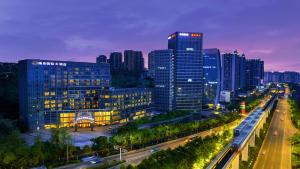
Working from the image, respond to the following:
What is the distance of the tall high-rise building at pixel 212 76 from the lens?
13332 cm

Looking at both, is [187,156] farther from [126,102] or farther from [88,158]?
[126,102]

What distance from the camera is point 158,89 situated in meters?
106

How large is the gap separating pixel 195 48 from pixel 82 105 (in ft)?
165

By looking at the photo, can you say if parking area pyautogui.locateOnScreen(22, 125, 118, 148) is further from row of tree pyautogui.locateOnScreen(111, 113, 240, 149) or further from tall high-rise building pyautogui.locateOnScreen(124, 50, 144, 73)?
tall high-rise building pyautogui.locateOnScreen(124, 50, 144, 73)

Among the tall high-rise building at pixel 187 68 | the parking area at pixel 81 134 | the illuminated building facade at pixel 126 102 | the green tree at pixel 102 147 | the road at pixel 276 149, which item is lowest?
the road at pixel 276 149

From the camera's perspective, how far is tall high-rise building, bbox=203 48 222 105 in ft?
437

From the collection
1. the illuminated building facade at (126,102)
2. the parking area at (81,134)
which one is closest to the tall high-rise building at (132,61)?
the illuminated building facade at (126,102)

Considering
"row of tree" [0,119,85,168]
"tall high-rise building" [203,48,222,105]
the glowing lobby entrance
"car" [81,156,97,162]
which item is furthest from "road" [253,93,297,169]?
the glowing lobby entrance

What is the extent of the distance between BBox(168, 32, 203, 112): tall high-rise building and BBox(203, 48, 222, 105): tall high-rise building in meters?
27.5

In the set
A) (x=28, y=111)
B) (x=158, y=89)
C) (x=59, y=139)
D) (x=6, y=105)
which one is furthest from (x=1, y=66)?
(x=59, y=139)

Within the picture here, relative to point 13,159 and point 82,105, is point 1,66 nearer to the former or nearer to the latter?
point 82,105

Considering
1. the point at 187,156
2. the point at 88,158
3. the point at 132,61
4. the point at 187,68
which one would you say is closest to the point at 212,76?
the point at 187,68

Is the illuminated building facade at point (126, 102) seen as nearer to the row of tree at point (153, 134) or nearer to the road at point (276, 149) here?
the row of tree at point (153, 134)

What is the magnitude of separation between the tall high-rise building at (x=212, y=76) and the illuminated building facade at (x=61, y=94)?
64550 millimetres
